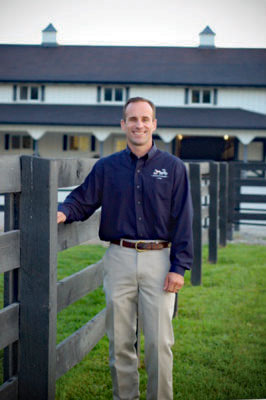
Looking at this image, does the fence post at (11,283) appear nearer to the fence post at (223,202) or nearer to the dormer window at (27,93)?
the fence post at (223,202)

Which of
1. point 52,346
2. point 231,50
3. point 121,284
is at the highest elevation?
point 231,50

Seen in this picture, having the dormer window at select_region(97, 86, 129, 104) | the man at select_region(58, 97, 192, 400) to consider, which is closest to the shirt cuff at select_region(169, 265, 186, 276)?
the man at select_region(58, 97, 192, 400)

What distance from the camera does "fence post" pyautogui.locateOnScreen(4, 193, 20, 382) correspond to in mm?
3109

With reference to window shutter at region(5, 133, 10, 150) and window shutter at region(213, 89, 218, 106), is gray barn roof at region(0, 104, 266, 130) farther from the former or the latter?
window shutter at region(5, 133, 10, 150)

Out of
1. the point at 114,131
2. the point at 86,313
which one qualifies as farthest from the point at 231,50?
the point at 86,313

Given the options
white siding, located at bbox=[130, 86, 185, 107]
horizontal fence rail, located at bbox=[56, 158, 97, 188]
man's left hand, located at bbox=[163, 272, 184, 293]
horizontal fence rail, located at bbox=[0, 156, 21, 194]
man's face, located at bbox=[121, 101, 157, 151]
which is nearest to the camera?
horizontal fence rail, located at bbox=[0, 156, 21, 194]

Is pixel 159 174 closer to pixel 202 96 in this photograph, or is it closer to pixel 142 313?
pixel 142 313

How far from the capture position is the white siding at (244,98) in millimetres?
32344

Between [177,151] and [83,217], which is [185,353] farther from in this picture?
[177,151]

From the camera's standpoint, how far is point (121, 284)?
11.0ft

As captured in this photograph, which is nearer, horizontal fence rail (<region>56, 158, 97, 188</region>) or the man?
the man

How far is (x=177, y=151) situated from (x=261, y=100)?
5712mm

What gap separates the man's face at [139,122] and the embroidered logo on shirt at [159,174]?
0.17m

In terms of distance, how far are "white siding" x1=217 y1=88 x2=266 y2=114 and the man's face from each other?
2990 centimetres
